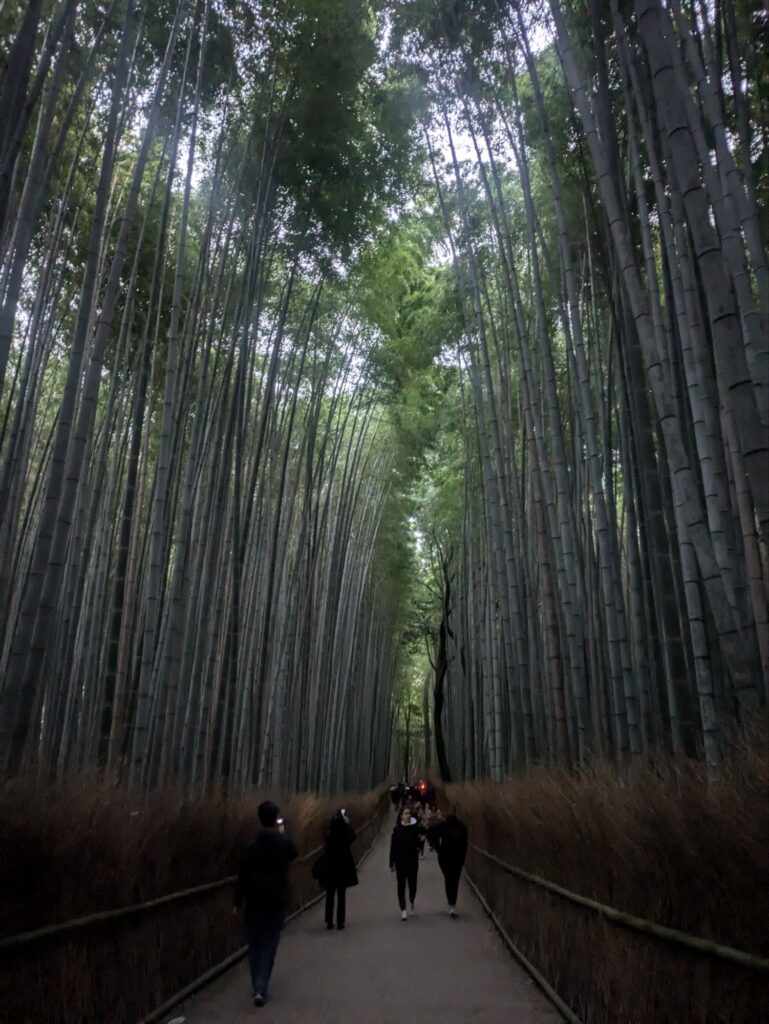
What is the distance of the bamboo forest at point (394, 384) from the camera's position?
2688 mm

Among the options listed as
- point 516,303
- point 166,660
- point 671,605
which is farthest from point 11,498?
point 671,605

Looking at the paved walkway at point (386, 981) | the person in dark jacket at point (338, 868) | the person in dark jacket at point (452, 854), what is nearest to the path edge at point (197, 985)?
the paved walkway at point (386, 981)

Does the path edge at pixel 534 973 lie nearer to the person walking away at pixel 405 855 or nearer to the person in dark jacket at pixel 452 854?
the person in dark jacket at pixel 452 854

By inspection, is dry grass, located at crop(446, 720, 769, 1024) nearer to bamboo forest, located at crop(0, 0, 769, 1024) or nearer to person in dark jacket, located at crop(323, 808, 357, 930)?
bamboo forest, located at crop(0, 0, 769, 1024)

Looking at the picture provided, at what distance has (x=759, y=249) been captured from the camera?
3154mm

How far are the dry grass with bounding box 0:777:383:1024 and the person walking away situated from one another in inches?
72.1

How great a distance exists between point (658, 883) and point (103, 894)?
67.4 inches

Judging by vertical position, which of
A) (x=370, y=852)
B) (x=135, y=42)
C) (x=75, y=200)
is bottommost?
(x=370, y=852)

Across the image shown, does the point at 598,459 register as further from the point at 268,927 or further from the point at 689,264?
the point at 268,927

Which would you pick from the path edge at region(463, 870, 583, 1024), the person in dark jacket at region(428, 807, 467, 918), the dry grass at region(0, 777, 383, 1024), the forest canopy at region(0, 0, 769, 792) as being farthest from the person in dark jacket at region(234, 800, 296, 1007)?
the person in dark jacket at region(428, 807, 467, 918)

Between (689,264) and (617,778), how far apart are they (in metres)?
2.06

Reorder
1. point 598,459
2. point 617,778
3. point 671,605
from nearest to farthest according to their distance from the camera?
point 617,778, point 671,605, point 598,459

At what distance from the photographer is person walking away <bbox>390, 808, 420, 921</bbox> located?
224 inches

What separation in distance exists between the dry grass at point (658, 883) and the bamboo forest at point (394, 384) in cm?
2
